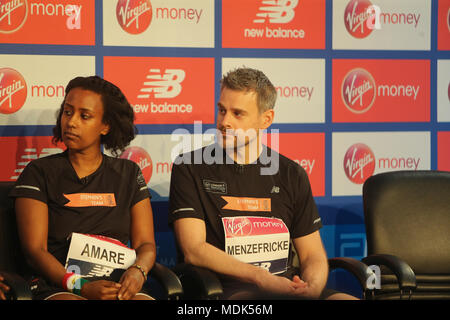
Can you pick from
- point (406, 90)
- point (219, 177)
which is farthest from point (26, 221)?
point (406, 90)

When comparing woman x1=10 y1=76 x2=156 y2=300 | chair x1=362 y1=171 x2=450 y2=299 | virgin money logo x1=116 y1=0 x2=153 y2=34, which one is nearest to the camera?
woman x1=10 y1=76 x2=156 y2=300

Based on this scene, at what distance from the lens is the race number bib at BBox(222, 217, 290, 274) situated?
286 centimetres

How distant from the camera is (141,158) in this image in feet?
11.9

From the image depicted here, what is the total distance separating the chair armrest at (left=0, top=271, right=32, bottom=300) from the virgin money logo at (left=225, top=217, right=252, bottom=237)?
98 cm

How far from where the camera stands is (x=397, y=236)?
3.26 meters

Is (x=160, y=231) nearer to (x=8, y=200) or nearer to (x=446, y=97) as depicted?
(x=8, y=200)

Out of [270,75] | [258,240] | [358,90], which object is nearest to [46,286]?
[258,240]

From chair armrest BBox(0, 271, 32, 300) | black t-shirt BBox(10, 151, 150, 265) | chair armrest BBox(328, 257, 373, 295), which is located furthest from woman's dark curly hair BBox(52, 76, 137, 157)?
chair armrest BBox(328, 257, 373, 295)

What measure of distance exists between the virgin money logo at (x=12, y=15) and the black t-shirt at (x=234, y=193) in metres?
1.31

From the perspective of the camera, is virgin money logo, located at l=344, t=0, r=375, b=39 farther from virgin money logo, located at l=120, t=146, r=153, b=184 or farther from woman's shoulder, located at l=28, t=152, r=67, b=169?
woman's shoulder, located at l=28, t=152, r=67, b=169

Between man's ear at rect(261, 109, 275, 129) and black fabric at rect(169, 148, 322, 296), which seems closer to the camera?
black fabric at rect(169, 148, 322, 296)

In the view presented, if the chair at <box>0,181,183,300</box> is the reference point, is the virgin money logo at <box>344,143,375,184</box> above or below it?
above

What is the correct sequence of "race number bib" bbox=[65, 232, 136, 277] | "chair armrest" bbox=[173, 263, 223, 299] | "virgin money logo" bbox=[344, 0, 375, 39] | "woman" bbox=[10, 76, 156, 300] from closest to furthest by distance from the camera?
"chair armrest" bbox=[173, 263, 223, 299]
"woman" bbox=[10, 76, 156, 300]
"race number bib" bbox=[65, 232, 136, 277]
"virgin money logo" bbox=[344, 0, 375, 39]

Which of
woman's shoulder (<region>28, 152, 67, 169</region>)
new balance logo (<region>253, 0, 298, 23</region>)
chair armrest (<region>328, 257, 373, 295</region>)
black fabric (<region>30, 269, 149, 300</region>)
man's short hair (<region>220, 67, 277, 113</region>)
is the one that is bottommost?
black fabric (<region>30, 269, 149, 300</region>)
